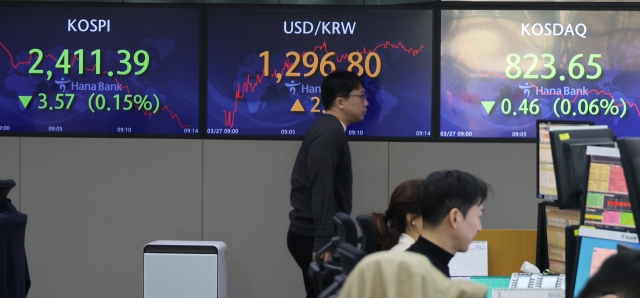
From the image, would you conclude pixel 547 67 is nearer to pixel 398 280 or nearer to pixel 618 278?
pixel 618 278

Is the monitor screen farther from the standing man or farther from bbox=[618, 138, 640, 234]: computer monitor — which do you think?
bbox=[618, 138, 640, 234]: computer monitor

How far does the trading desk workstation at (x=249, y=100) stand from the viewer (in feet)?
15.8

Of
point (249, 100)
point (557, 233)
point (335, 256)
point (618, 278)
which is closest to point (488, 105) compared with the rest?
point (249, 100)

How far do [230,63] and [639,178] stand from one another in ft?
10.9

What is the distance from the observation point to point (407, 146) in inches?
191

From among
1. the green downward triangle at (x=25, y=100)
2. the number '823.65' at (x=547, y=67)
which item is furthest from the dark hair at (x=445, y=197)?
the green downward triangle at (x=25, y=100)

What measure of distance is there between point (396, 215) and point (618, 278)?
5.53ft

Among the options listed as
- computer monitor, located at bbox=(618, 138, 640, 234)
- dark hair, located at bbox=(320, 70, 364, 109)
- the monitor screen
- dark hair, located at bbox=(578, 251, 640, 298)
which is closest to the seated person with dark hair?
computer monitor, located at bbox=(618, 138, 640, 234)

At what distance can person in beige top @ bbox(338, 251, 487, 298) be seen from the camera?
50.1 inches

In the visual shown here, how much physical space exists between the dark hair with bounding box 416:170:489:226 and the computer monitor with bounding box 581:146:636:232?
1.49ft

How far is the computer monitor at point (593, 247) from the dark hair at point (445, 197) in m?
0.47

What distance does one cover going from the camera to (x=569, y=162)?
2.73 m

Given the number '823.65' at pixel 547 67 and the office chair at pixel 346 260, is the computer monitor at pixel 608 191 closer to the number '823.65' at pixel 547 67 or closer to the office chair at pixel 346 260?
the office chair at pixel 346 260

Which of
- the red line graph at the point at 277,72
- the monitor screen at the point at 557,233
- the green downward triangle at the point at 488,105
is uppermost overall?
the red line graph at the point at 277,72
